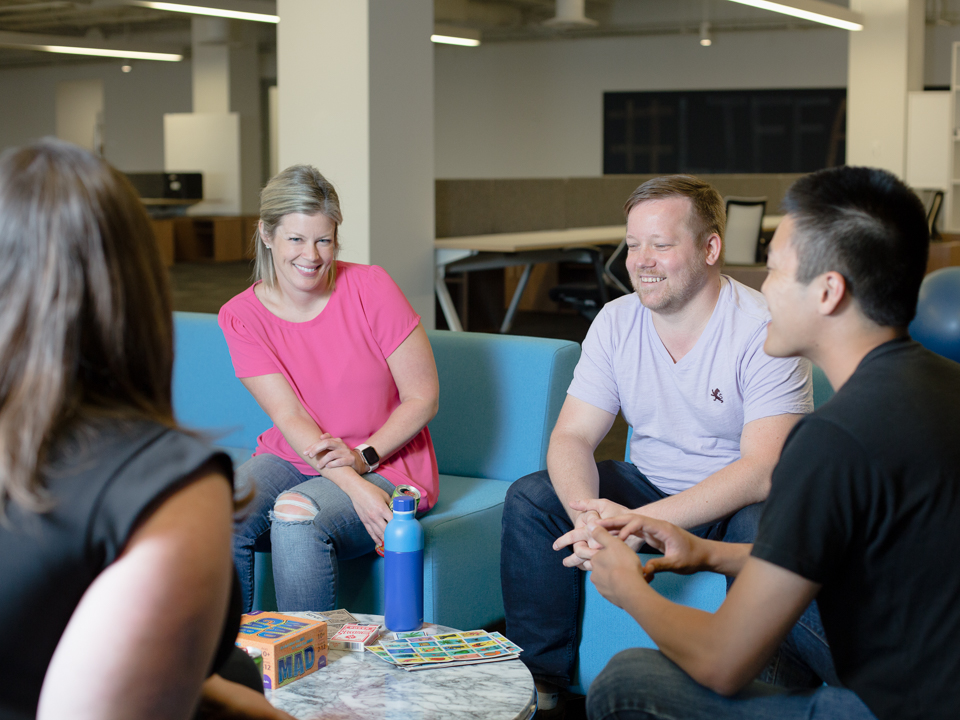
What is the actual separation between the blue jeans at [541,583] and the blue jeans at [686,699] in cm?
69

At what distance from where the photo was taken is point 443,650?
4.83 feet

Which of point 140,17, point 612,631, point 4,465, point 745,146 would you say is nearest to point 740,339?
point 612,631

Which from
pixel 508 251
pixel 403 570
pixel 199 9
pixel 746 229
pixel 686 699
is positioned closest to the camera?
pixel 686 699

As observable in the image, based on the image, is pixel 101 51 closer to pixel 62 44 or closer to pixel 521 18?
pixel 62 44

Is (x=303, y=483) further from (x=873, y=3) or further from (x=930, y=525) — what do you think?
(x=873, y=3)

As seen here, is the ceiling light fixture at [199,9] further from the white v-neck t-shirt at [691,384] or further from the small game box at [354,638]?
the small game box at [354,638]

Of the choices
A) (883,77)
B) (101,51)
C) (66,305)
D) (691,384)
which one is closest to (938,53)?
(883,77)

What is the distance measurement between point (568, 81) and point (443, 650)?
12025 millimetres

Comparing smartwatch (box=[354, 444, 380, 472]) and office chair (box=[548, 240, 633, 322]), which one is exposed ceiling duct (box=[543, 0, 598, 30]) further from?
smartwatch (box=[354, 444, 380, 472])

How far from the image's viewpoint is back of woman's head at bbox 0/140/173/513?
73cm

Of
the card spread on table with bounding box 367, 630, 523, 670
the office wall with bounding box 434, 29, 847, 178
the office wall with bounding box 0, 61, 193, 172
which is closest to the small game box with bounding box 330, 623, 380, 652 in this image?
the card spread on table with bounding box 367, 630, 523, 670

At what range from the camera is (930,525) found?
101cm

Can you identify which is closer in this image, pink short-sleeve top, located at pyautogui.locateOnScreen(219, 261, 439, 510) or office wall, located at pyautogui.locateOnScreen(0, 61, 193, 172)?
pink short-sleeve top, located at pyautogui.locateOnScreen(219, 261, 439, 510)

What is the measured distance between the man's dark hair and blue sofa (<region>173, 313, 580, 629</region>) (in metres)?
1.18
